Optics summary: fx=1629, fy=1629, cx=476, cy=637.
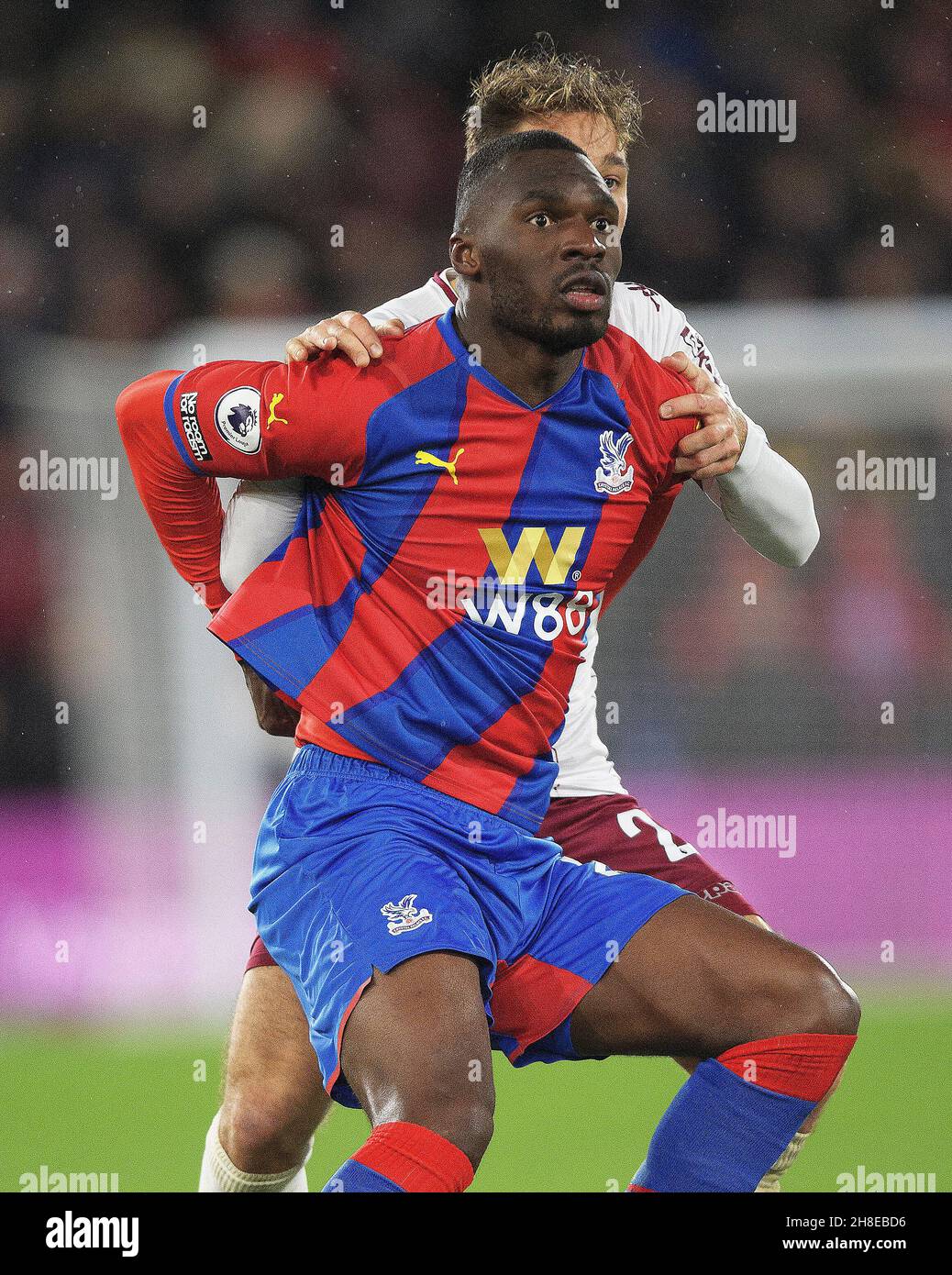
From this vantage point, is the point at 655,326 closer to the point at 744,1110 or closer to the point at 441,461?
the point at 441,461

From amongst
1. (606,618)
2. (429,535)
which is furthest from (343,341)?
(606,618)

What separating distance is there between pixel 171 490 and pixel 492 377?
0.54 m

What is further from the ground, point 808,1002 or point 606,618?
point 606,618

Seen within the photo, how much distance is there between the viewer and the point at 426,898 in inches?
83.4

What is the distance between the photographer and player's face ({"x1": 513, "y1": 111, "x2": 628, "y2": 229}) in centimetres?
288

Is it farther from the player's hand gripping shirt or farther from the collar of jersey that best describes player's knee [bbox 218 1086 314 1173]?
the collar of jersey

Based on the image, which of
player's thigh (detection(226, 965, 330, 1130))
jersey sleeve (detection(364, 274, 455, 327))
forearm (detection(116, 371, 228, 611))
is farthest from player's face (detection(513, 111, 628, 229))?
player's thigh (detection(226, 965, 330, 1130))

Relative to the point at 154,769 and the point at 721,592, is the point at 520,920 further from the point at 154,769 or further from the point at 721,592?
the point at 154,769

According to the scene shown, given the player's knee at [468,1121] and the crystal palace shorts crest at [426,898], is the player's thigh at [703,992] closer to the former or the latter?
the crystal palace shorts crest at [426,898]

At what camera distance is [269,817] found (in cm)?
237

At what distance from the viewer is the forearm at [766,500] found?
99.3 inches

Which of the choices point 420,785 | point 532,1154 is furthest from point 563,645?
point 532,1154

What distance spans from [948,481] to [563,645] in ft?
9.54

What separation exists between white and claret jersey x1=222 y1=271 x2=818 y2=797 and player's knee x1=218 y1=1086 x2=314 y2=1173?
668 millimetres
